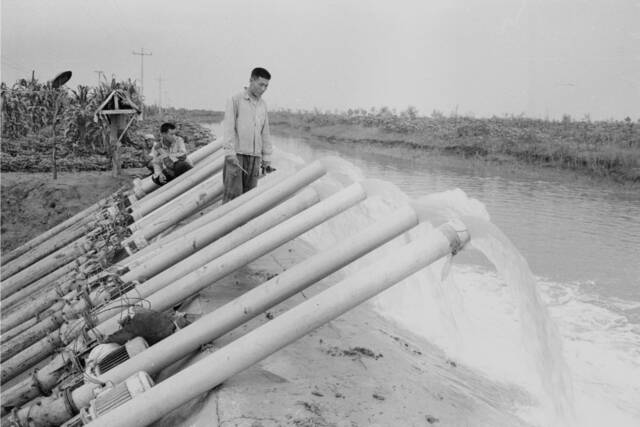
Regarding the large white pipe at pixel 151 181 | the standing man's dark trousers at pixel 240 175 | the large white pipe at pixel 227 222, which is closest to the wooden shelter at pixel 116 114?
the large white pipe at pixel 151 181

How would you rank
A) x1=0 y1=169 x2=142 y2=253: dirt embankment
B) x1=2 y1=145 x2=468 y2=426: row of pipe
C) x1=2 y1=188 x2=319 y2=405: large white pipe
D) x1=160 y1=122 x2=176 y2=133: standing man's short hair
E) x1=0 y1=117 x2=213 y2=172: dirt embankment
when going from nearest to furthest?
x1=2 y1=145 x2=468 y2=426: row of pipe < x1=2 y1=188 x2=319 y2=405: large white pipe < x1=160 y1=122 x2=176 y2=133: standing man's short hair < x1=0 y1=169 x2=142 y2=253: dirt embankment < x1=0 y1=117 x2=213 y2=172: dirt embankment

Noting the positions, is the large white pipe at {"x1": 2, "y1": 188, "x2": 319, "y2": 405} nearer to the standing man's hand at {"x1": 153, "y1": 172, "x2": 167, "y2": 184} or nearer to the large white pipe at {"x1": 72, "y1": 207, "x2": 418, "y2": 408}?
the large white pipe at {"x1": 72, "y1": 207, "x2": 418, "y2": 408}

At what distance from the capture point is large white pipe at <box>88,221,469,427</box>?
2.63 m

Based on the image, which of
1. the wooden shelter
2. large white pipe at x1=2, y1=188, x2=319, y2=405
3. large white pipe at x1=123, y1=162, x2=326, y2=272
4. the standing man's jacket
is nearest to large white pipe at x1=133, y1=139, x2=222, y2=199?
the wooden shelter

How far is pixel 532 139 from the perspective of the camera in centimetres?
2422

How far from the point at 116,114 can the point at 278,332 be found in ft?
33.9

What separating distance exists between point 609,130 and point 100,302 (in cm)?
2703

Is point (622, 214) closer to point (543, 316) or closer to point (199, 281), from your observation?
point (543, 316)

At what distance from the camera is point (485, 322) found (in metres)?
6.44

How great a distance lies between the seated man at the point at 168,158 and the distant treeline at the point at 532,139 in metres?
13.6

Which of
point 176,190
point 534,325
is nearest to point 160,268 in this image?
point 534,325

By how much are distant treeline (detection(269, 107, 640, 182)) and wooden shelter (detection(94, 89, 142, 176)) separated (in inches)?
547

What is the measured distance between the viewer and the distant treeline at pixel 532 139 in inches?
733

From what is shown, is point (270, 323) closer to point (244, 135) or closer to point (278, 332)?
point (278, 332)
